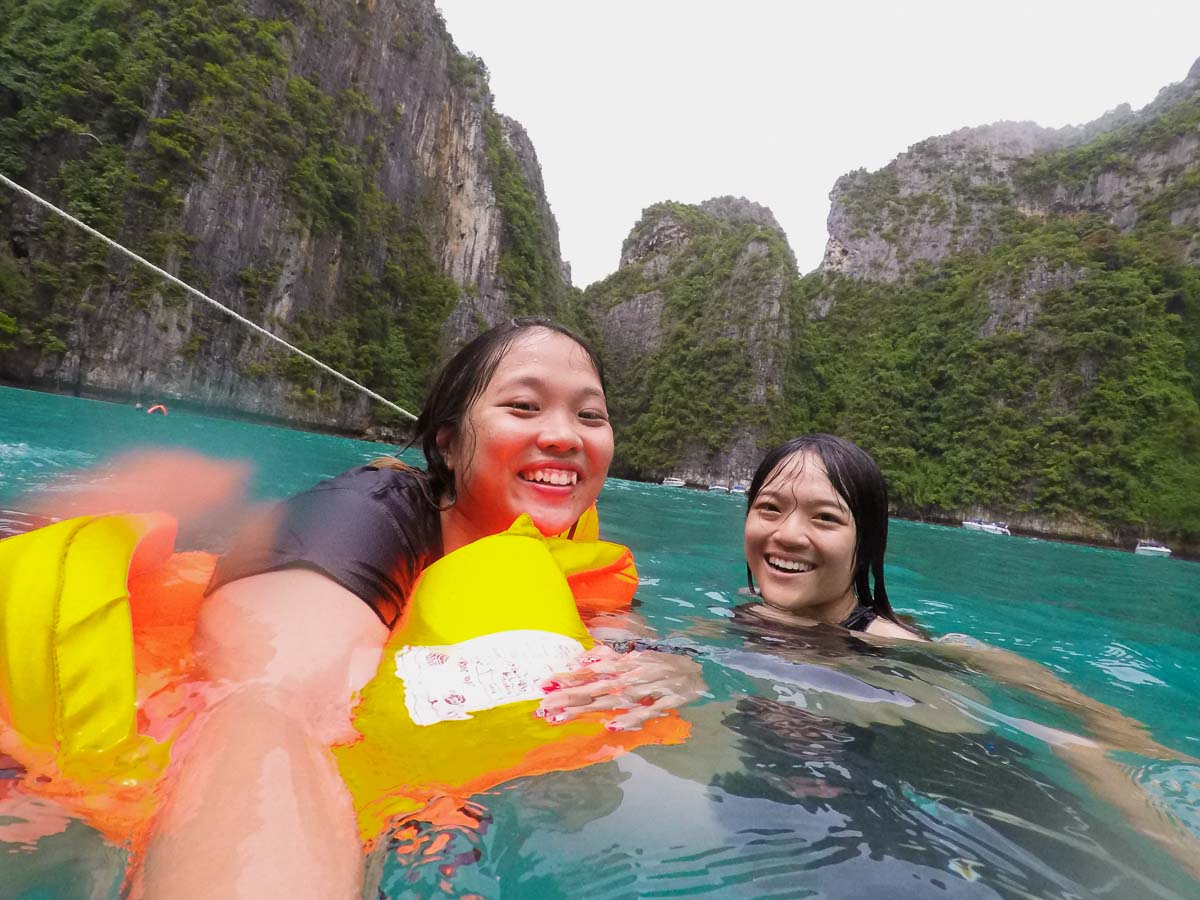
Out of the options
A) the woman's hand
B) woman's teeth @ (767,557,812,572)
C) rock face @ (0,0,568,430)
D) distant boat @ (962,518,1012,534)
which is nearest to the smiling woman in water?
woman's teeth @ (767,557,812,572)

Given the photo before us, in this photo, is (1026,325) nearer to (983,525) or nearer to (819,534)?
(983,525)

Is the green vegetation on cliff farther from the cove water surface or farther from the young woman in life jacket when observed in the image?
the young woman in life jacket

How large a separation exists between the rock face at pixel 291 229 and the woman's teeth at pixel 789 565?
1003 inches

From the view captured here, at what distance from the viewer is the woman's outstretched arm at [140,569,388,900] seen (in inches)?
17.0

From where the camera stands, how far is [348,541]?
0.91m

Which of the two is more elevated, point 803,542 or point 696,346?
point 696,346

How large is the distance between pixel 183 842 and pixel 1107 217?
56.3m

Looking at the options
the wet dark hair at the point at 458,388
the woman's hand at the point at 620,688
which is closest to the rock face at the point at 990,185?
the wet dark hair at the point at 458,388

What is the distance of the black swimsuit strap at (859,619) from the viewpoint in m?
2.04

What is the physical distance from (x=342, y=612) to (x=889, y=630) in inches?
70.9

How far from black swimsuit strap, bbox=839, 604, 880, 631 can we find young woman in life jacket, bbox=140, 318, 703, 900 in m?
1.00

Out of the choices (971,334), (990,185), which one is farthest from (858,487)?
(990,185)

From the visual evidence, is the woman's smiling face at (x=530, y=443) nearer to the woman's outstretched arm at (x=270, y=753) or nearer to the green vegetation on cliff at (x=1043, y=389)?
the woman's outstretched arm at (x=270, y=753)

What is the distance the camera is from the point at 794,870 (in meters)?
0.66
